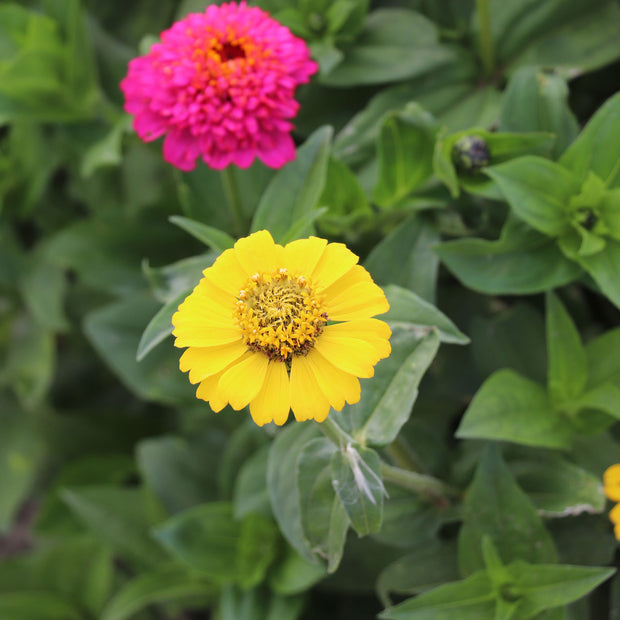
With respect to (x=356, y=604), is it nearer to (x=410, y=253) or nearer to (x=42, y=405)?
(x=410, y=253)

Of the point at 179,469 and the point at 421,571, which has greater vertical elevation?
the point at 421,571

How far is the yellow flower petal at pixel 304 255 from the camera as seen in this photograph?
60cm

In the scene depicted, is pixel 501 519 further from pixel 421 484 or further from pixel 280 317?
pixel 280 317

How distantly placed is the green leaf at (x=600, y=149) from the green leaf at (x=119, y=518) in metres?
1.00

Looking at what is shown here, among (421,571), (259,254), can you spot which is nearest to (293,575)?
(421,571)

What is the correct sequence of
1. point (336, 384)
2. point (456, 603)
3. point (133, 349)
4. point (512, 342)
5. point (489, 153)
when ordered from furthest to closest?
point (133, 349) → point (512, 342) → point (489, 153) → point (456, 603) → point (336, 384)

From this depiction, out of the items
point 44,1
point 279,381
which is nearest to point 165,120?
point 279,381

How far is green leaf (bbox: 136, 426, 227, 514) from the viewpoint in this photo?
1.24 metres

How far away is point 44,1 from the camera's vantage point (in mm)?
1193

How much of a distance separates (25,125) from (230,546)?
88 cm

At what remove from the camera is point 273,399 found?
0.59m

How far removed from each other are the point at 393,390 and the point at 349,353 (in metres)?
0.18

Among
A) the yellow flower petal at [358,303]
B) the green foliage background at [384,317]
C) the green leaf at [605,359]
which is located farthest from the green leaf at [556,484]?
the yellow flower petal at [358,303]

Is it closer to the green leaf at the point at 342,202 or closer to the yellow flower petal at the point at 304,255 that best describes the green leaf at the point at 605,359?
the green leaf at the point at 342,202
